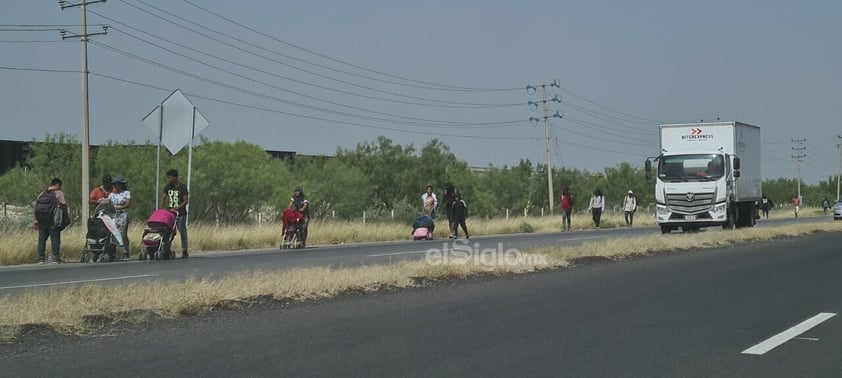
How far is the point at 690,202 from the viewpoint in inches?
1241

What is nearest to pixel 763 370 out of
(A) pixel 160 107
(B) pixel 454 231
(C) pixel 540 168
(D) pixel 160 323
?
(D) pixel 160 323

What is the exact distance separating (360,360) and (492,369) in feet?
3.36

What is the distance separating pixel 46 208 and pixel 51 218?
0.21 metres

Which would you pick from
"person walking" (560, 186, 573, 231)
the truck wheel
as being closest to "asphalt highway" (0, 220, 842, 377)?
the truck wheel

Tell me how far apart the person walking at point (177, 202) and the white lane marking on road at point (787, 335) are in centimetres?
1332

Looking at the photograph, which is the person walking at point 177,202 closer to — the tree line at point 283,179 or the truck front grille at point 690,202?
the tree line at point 283,179

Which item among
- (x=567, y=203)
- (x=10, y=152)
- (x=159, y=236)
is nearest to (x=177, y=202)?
(x=159, y=236)

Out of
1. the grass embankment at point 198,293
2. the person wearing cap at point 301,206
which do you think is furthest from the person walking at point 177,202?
the grass embankment at point 198,293

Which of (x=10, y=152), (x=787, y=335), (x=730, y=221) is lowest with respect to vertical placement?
(x=787, y=335)

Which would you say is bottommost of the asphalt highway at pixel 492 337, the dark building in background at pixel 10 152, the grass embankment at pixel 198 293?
the asphalt highway at pixel 492 337

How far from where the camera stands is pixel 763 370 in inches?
278

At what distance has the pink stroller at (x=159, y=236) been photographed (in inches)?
754

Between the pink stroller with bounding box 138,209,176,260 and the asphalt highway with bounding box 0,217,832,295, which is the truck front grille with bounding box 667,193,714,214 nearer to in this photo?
the asphalt highway with bounding box 0,217,832,295

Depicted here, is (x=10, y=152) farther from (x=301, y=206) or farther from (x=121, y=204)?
(x=121, y=204)
